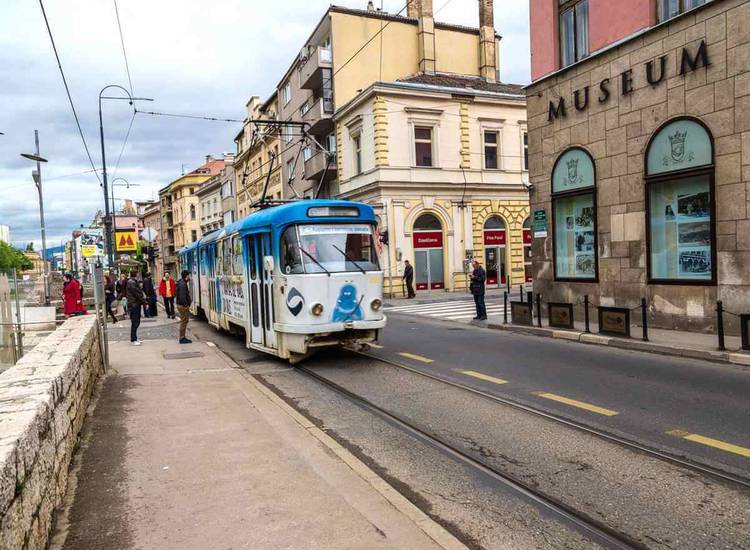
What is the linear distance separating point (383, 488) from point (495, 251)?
27.9 metres

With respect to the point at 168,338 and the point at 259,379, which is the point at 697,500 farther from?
the point at 168,338

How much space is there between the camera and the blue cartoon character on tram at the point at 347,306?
10312 mm

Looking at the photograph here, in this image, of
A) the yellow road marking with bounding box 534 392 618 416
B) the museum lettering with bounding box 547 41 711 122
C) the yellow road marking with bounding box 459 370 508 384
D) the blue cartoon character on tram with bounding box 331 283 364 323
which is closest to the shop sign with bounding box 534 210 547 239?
the museum lettering with bounding box 547 41 711 122

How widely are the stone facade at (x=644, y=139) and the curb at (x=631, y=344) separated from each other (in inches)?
72.2

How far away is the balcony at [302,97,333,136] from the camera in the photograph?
3272cm

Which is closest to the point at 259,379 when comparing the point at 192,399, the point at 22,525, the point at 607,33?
the point at 192,399

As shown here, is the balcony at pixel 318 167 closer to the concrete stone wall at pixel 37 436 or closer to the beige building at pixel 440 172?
the beige building at pixel 440 172

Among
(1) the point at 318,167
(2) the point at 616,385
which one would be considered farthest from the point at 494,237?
(2) the point at 616,385

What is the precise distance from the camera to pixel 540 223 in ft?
54.0

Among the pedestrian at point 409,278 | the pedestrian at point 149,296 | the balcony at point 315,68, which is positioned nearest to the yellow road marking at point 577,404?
the pedestrian at point 149,296

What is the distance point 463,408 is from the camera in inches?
288

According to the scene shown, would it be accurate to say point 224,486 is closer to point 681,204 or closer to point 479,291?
point 681,204

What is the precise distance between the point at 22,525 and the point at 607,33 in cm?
1503

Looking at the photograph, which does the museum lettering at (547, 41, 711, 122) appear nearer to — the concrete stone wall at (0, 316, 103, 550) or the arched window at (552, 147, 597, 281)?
the arched window at (552, 147, 597, 281)
